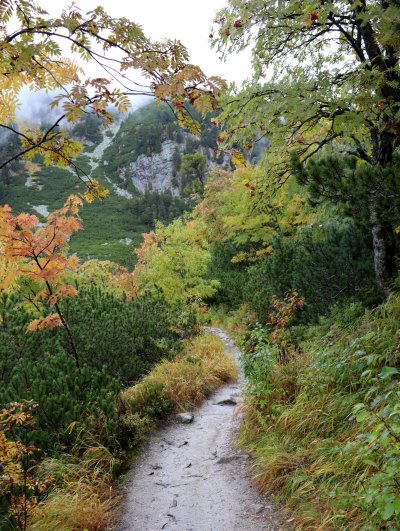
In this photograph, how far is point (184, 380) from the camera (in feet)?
Answer: 23.0

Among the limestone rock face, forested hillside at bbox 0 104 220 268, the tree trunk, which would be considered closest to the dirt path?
the tree trunk

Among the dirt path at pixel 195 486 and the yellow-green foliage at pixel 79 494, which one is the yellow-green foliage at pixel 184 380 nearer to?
the dirt path at pixel 195 486

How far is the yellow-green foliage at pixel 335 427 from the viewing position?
2.75 m

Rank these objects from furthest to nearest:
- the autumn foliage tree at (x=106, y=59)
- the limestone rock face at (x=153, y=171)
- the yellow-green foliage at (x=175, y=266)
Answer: the limestone rock face at (x=153, y=171), the yellow-green foliage at (x=175, y=266), the autumn foliage tree at (x=106, y=59)

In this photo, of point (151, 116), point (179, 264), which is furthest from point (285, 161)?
point (151, 116)

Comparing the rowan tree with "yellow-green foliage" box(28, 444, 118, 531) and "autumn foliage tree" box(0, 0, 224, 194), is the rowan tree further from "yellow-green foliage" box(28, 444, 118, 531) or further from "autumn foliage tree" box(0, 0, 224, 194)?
"yellow-green foliage" box(28, 444, 118, 531)

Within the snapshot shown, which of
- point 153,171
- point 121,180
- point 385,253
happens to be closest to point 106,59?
point 385,253

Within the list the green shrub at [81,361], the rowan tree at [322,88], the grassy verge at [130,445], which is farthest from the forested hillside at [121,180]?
the rowan tree at [322,88]

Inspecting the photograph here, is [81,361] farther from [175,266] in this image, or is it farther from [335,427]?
[175,266]

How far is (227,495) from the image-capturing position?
166 inches

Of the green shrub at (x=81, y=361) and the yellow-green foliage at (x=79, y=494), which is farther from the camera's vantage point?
the green shrub at (x=81, y=361)

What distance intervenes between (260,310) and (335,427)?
631 cm

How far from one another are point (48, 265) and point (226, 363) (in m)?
4.25

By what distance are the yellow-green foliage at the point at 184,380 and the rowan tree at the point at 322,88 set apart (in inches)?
136
